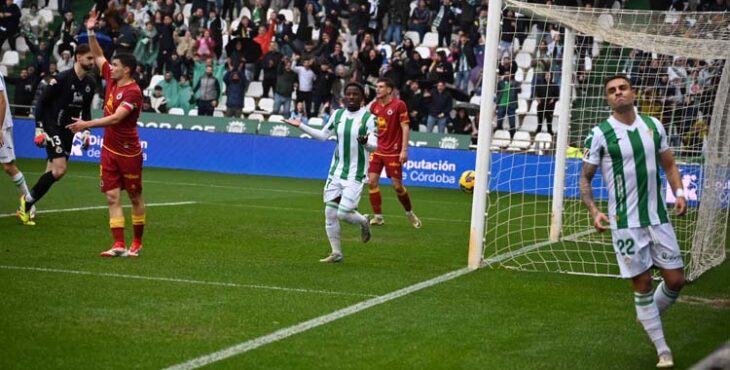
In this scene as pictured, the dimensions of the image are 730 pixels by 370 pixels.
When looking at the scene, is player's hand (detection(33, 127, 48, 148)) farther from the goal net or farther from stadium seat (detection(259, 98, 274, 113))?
stadium seat (detection(259, 98, 274, 113))

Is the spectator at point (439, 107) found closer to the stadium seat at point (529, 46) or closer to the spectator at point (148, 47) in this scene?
the stadium seat at point (529, 46)

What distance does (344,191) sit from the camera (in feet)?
42.3

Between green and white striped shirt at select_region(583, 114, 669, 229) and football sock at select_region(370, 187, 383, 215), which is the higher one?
green and white striped shirt at select_region(583, 114, 669, 229)

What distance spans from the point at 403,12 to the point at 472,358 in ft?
83.5

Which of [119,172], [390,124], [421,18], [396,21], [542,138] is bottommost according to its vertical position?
[542,138]

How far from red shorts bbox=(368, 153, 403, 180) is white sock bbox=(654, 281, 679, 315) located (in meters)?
9.92

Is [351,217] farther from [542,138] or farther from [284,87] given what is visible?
[284,87]

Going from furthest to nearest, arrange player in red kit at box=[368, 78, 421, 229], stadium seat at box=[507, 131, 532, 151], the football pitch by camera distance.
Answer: stadium seat at box=[507, 131, 532, 151]
player in red kit at box=[368, 78, 421, 229]
the football pitch

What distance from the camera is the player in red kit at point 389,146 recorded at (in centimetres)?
1786

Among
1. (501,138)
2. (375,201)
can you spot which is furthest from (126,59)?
(501,138)

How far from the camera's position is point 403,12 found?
32562mm

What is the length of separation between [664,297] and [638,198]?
894mm

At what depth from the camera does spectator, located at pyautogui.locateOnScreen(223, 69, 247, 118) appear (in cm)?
3128

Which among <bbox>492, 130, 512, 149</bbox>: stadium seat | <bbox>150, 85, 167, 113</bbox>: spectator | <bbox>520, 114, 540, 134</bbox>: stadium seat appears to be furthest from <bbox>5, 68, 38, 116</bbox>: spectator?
<bbox>520, 114, 540, 134</bbox>: stadium seat
